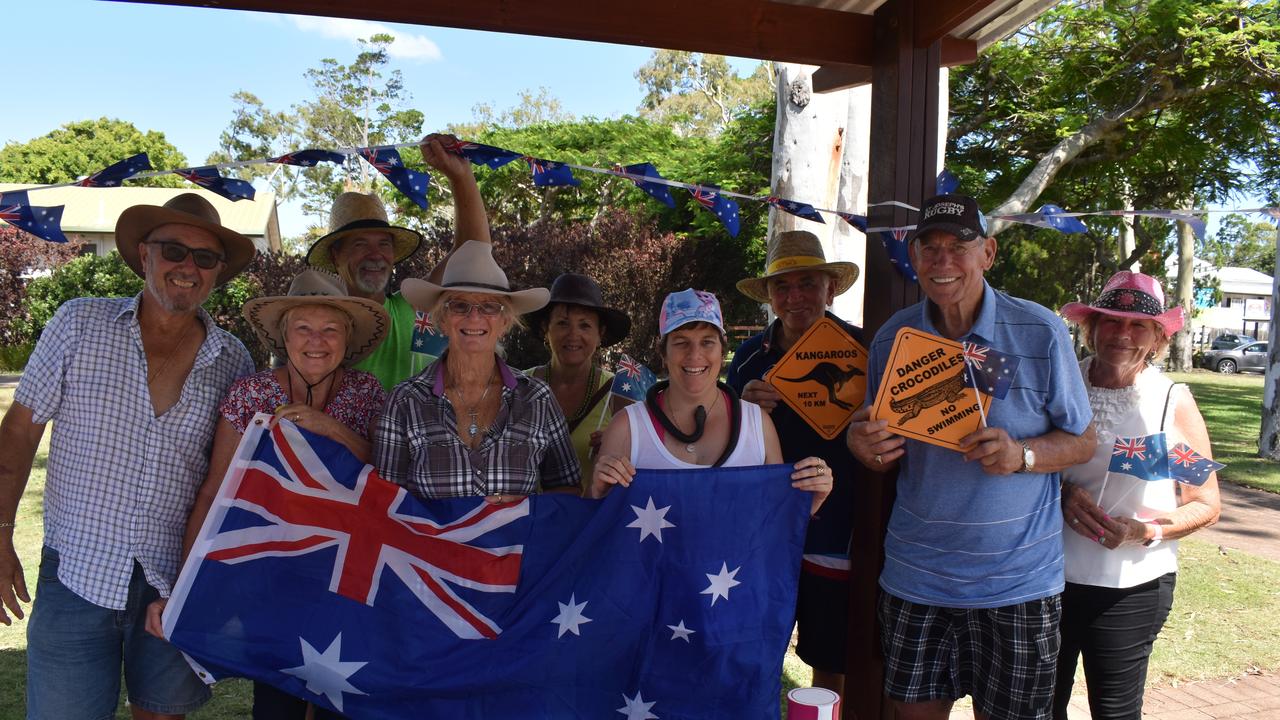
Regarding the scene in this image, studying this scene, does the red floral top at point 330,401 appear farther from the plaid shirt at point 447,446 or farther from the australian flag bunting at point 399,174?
the australian flag bunting at point 399,174

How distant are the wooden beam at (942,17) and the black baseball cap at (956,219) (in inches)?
33.3

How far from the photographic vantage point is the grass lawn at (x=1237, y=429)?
1166 centimetres

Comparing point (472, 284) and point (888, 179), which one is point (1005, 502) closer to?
point (888, 179)

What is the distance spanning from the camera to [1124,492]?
10.2 feet

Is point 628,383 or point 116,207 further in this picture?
point 116,207

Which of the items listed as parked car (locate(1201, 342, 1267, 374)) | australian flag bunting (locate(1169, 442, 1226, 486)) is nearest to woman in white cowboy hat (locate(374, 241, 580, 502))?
australian flag bunting (locate(1169, 442, 1226, 486))

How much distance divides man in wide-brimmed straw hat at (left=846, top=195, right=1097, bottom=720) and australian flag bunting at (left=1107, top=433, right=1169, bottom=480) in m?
0.27

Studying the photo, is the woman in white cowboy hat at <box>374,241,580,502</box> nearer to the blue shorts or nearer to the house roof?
the blue shorts

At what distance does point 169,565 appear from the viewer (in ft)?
9.91

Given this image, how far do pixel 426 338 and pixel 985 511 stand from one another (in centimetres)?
257

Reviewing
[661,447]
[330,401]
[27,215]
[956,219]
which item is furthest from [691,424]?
[27,215]

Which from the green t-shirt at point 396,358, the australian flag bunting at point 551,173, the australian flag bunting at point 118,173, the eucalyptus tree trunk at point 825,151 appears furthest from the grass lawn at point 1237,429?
the australian flag bunting at point 118,173

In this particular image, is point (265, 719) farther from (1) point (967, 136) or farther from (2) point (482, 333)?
(1) point (967, 136)

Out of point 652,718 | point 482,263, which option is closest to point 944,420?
point 652,718
